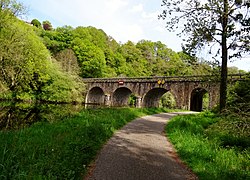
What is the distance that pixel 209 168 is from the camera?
507 cm

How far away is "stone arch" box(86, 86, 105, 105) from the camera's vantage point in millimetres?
41062

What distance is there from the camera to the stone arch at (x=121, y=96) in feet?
120

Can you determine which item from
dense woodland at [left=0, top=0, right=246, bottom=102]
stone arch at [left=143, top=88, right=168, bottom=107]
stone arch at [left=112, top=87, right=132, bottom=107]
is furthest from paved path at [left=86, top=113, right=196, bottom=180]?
stone arch at [left=112, top=87, right=132, bottom=107]

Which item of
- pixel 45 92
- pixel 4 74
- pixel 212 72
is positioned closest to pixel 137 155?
pixel 212 72

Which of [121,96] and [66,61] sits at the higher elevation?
[66,61]

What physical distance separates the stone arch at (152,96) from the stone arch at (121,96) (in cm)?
378

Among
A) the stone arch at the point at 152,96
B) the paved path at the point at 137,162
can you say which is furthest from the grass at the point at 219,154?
the stone arch at the point at 152,96

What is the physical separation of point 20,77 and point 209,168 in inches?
781

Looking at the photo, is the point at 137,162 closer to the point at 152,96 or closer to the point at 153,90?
the point at 153,90

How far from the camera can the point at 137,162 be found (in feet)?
17.7

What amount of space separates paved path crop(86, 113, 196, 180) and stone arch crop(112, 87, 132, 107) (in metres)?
27.7

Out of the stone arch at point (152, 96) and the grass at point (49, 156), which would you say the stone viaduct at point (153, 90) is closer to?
the stone arch at point (152, 96)

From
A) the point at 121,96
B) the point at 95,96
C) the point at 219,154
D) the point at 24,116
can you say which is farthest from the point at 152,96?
the point at 219,154

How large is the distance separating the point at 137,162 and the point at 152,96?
2844 cm
